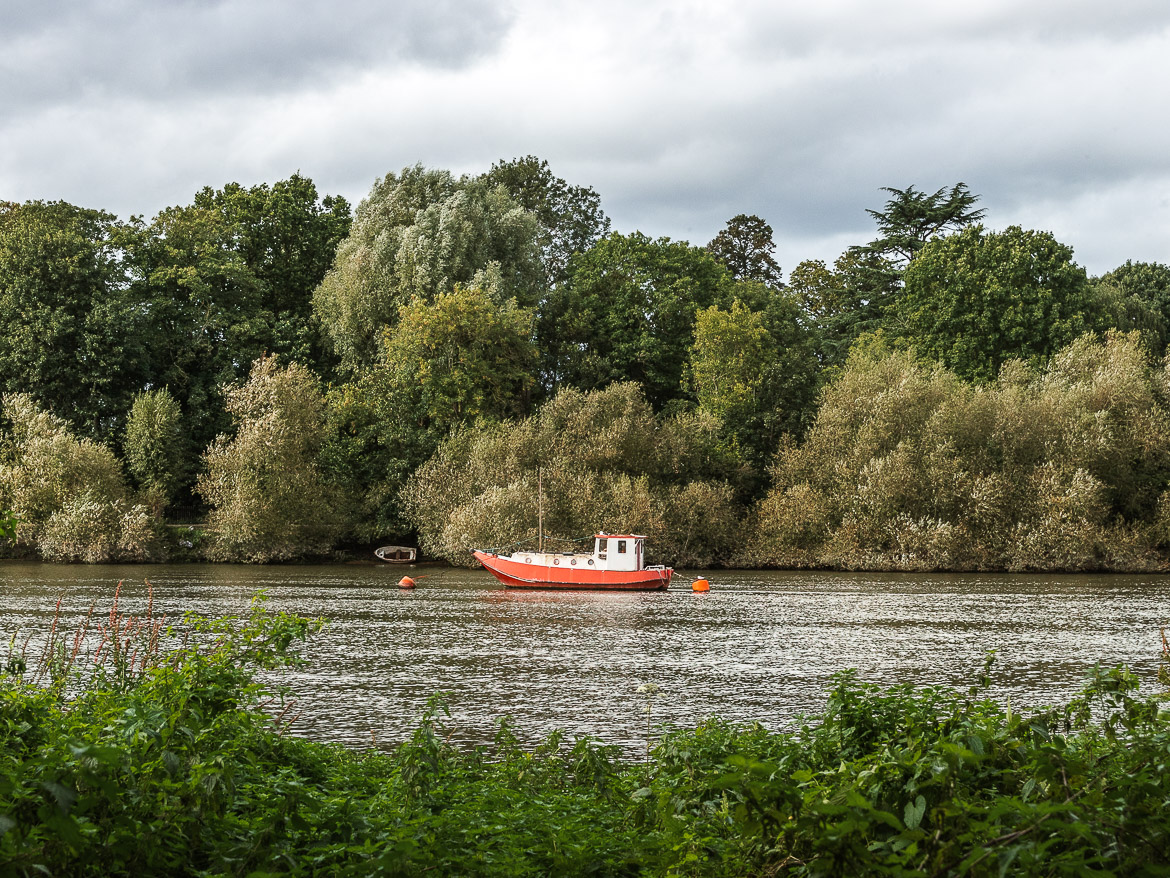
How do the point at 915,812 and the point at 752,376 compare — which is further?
the point at 752,376

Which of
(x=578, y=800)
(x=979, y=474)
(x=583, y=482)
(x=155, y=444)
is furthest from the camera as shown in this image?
(x=155, y=444)

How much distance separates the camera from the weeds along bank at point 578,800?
4324 millimetres

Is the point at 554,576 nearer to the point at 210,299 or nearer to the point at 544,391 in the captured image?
the point at 544,391

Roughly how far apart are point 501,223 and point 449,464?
18.0 m

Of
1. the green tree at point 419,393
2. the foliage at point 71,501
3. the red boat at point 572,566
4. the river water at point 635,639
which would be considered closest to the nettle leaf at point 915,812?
the river water at point 635,639

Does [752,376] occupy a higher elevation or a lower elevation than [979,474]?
higher

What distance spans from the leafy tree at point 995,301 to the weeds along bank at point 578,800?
63.1 m

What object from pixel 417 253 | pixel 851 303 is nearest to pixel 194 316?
pixel 417 253

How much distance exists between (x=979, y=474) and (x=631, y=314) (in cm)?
2748

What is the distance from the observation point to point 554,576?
4628cm

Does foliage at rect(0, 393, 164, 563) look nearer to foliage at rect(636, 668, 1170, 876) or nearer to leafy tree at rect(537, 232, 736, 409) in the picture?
leafy tree at rect(537, 232, 736, 409)

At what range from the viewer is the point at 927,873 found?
13.4ft

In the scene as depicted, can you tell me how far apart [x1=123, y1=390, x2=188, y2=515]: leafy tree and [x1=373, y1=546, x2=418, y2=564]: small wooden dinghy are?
1265 cm

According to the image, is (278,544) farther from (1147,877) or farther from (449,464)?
(1147,877)
